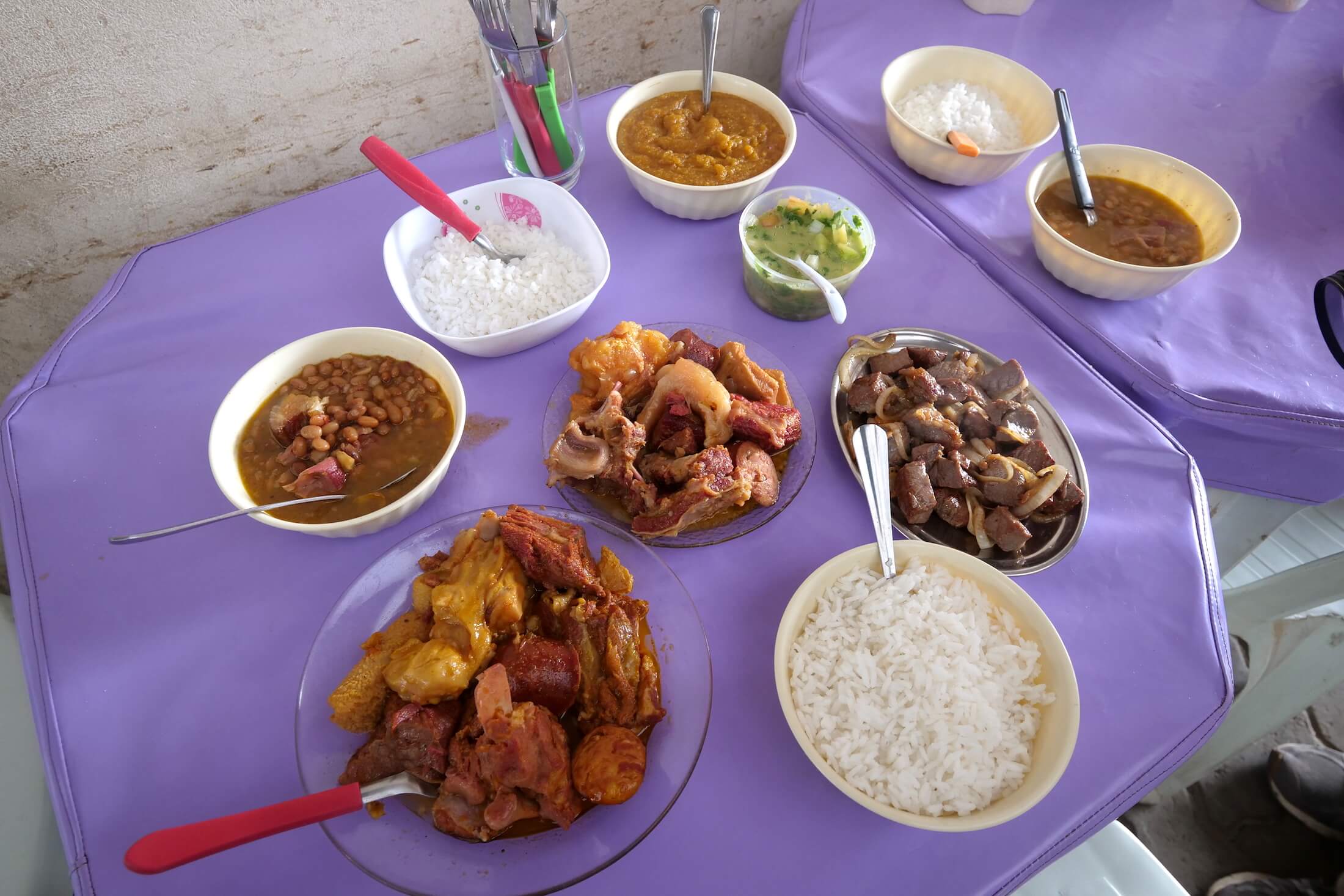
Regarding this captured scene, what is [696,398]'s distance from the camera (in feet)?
5.78

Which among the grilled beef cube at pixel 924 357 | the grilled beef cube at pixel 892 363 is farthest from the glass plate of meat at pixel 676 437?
the grilled beef cube at pixel 924 357

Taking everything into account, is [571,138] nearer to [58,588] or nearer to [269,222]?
[269,222]

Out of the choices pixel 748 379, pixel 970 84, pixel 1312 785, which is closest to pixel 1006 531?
pixel 748 379

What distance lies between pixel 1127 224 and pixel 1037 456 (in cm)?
110

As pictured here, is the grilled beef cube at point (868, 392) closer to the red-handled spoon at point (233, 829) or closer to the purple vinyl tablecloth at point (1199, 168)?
the purple vinyl tablecloth at point (1199, 168)

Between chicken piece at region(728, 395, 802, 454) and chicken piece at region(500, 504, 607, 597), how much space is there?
497 millimetres

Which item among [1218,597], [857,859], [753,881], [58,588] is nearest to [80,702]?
[58,588]

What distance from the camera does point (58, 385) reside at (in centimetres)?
196

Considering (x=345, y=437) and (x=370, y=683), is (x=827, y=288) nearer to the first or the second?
(x=345, y=437)

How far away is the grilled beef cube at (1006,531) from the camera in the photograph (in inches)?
65.7

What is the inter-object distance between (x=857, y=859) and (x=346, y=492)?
140 cm

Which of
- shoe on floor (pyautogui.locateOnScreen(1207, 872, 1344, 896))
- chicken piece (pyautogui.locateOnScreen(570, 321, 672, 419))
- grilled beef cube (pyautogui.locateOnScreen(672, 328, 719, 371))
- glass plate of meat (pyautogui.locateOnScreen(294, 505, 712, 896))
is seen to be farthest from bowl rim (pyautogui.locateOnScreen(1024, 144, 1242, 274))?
shoe on floor (pyautogui.locateOnScreen(1207, 872, 1344, 896))

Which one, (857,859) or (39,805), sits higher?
(857,859)

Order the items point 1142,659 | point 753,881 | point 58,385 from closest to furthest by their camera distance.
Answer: point 753,881 < point 1142,659 < point 58,385
